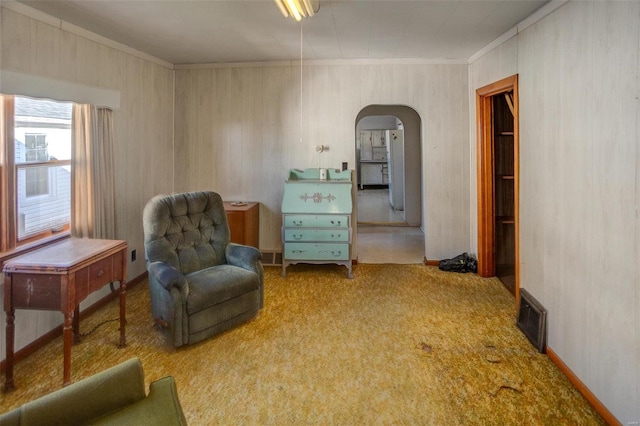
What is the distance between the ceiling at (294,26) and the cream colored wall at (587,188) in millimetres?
611

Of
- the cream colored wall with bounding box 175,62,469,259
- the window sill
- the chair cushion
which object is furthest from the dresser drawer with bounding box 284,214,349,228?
the window sill

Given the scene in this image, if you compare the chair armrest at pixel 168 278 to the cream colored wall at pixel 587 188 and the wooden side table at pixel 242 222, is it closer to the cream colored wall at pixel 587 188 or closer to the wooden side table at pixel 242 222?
the wooden side table at pixel 242 222

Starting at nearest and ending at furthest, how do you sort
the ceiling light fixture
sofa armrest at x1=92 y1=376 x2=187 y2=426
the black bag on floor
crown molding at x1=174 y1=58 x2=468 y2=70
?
sofa armrest at x1=92 y1=376 x2=187 y2=426 → the ceiling light fixture → the black bag on floor → crown molding at x1=174 y1=58 x2=468 y2=70

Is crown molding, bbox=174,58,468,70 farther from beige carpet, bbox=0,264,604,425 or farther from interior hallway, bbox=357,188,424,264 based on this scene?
beige carpet, bbox=0,264,604,425

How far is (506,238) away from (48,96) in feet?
15.1

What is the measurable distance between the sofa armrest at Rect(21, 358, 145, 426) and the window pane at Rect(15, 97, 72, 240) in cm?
235

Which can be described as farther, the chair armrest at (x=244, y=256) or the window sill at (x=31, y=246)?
the chair armrest at (x=244, y=256)

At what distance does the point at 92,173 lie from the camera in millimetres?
3404

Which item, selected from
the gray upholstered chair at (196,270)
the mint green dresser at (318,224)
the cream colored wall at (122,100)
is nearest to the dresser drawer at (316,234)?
the mint green dresser at (318,224)

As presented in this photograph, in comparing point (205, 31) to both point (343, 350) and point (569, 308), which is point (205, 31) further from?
point (569, 308)

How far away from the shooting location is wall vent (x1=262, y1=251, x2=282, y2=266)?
5059 mm

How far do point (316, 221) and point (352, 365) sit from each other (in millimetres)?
2036

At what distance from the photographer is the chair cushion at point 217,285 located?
113 inches

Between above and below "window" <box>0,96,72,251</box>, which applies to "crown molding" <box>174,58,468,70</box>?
above
